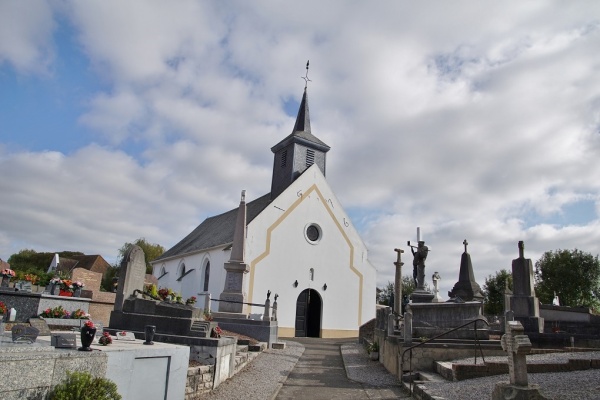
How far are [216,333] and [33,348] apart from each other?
5.80m

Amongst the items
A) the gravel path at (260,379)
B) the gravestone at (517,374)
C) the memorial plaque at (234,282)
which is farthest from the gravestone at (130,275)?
the gravestone at (517,374)

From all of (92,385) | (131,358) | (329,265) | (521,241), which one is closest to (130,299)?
(131,358)

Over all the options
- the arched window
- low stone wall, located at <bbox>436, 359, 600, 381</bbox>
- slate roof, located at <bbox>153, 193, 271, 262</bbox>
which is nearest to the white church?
the arched window

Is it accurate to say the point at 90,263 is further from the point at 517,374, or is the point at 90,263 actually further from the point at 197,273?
the point at 517,374

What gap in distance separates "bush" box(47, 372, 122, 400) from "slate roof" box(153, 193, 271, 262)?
22.4 m

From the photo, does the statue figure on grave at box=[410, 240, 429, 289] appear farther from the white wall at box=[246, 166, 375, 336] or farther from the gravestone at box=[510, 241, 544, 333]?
the white wall at box=[246, 166, 375, 336]

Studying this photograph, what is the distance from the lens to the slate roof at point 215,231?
1200 inches

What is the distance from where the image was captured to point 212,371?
9055 mm

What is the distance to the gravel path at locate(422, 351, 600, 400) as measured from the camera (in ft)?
22.2

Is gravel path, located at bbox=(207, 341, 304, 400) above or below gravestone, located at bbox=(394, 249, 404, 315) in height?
below

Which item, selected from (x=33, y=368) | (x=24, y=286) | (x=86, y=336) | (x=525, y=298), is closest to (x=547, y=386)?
(x=86, y=336)

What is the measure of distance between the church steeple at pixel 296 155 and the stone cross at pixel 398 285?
43.1ft

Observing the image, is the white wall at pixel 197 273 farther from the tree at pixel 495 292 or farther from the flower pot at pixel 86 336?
the tree at pixel 495 292

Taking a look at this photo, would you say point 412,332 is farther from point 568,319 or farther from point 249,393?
point 568,319
